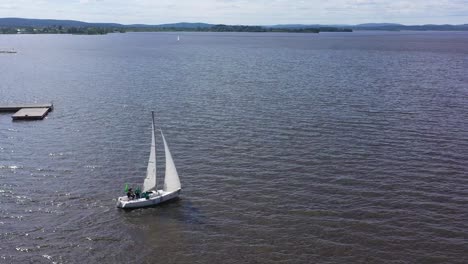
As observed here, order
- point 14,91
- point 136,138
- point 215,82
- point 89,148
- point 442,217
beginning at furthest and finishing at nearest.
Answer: point 215,82 → point 14,91 → point 136,138 → point 89,148 → point 442,217

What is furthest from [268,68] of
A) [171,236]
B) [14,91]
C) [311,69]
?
[171,236]

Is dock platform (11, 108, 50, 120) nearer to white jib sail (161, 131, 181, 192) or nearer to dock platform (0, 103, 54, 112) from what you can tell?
dock platform (0, 103, 54, 112)

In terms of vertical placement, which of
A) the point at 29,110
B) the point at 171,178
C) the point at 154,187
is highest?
the point at 29,110

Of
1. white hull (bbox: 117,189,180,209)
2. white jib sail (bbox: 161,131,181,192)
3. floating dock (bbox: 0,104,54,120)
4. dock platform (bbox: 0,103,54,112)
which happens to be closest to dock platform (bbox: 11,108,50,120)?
floating dock (bbox: 0,104,54,120)

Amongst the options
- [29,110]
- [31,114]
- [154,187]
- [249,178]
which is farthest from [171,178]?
[29,110]

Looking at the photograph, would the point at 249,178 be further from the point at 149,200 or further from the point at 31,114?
the point at 31,114

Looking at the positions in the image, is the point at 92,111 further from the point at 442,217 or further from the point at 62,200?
the point at 442,217
